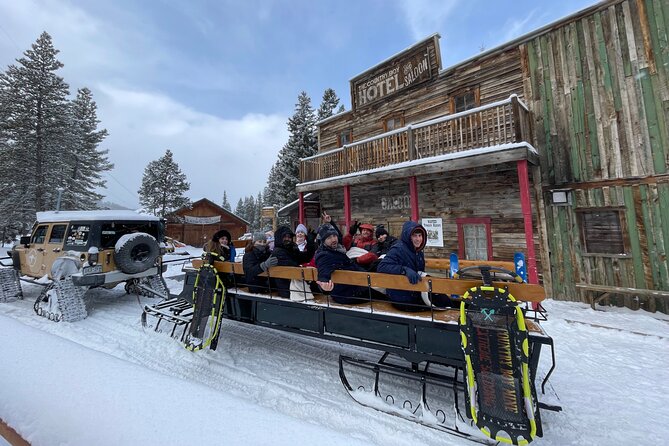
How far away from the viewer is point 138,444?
4.20 ft

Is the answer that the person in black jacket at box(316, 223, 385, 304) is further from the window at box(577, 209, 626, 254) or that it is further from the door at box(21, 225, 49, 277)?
the door at box(21, 225, 49, 277)

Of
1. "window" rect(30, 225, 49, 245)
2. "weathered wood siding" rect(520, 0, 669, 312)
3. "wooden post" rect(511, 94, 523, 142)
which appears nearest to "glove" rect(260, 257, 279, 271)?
"wooden post" rect(511, 94, 523, 142)

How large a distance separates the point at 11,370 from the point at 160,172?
34408 millimetres

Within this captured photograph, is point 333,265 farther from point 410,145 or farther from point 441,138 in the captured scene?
point 441,138

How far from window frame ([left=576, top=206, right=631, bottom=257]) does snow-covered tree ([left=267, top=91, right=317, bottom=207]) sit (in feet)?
63.8

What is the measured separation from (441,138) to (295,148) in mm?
19308

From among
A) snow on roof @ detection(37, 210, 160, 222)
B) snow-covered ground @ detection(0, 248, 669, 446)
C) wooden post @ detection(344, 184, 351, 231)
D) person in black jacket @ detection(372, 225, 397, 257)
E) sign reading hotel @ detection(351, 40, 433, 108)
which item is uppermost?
sign reading hotel @ detection(351, 40, 433, 108)

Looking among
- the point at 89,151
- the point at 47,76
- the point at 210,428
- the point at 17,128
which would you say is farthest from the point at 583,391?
the point at 89,151

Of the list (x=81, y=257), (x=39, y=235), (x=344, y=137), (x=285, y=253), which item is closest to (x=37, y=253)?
(x=39, y=235)

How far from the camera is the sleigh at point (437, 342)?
223cm

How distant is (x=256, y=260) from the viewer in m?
4.14

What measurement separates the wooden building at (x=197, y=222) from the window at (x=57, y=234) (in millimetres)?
22397

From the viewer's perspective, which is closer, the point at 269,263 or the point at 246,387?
the point at 246,387

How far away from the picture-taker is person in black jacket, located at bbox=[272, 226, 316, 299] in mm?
3906
